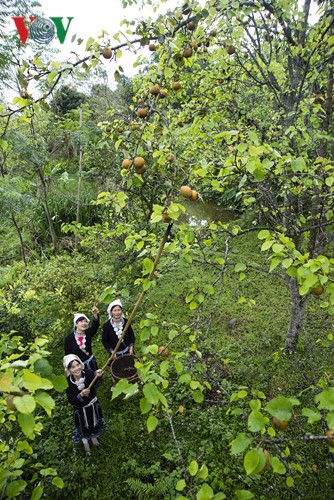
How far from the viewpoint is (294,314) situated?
3.92m

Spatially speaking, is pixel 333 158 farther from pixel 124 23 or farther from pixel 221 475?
pixel 221 475

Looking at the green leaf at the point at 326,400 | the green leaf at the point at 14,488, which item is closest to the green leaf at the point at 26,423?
the green leaf at the point at 14,488

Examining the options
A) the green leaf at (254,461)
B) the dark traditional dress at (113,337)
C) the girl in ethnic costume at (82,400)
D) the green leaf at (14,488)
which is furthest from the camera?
the dark traditional dress at (113,337)

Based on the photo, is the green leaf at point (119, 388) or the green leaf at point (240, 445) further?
the green leaf at point (119, 388)

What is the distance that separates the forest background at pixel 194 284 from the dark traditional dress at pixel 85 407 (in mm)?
225

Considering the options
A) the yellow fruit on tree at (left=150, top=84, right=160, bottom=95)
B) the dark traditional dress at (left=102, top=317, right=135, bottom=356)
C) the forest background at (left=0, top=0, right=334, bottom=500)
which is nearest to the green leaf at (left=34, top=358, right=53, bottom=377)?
the forest background at (left=0, top=0, right=334, bottom=500)

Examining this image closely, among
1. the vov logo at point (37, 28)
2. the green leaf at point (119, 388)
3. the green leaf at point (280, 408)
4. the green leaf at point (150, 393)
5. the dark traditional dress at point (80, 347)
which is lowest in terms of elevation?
the dark traditional dress at point (80, 347)

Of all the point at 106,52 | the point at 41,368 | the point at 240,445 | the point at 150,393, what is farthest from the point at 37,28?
the point at 240,445

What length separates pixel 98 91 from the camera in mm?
12578

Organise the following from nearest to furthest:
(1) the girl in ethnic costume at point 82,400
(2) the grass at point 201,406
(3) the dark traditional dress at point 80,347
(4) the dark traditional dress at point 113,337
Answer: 1. (2) the grass at point 201,406
2. (1) the girl in ethnic costume at point 82,400
3. (3) the dark traditional dress at point 80,347
4. (4) the dark traditional dress at point 113,337

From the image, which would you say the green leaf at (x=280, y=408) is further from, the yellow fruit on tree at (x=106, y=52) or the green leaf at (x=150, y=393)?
the yellow fruit on tree at (x=106, y=52)

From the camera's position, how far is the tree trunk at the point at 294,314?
3670 millimetres

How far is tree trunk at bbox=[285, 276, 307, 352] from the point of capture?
3.67 metres

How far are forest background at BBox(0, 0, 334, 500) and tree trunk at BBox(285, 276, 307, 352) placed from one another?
0.02 m
